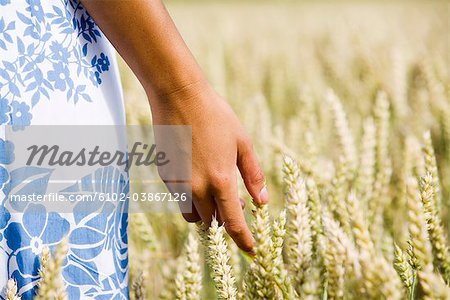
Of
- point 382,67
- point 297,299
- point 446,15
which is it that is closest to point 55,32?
point 297,299

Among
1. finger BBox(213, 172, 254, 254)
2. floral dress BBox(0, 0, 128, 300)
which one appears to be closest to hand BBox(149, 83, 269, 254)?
finger BBox(213, 172, 254, 254)

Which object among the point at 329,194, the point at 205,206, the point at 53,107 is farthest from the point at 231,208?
the point at 329,194

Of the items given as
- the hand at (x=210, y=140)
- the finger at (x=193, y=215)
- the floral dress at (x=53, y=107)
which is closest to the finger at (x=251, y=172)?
the hand at (x=210, y=140)

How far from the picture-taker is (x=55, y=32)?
972mm

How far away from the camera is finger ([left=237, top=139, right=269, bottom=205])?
988mm

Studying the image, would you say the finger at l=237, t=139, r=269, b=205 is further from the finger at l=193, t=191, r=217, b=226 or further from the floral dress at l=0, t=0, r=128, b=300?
the floral dress at l=0, t=0, r=128, b=300

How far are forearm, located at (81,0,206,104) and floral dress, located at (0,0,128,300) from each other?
80 mm

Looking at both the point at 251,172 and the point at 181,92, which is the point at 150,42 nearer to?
the point at 181,92

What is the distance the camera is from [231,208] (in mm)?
968

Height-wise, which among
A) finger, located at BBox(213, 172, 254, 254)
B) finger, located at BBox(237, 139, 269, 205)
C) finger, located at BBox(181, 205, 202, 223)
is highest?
finger, located at BBox(237, 139, 269, 205)

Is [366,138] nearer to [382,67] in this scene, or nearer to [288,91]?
[382,67]

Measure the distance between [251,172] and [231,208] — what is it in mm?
77

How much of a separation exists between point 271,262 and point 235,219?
94 millimetres

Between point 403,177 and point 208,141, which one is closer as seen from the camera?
point 208,141
